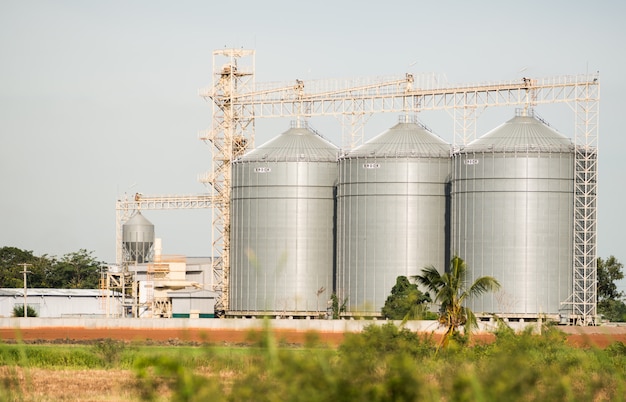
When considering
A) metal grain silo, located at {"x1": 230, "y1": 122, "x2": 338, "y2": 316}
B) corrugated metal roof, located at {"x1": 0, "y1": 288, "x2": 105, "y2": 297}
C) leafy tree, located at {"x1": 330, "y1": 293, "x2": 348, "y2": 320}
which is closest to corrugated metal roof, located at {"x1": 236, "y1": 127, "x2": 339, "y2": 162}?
metal grain silo, located at {"x1": 230, "y1": 122, "x2": 338, "y2": 316}

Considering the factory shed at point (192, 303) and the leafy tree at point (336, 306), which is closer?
the leafy tree at point (336, 306)

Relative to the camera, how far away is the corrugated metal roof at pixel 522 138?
97062 mm

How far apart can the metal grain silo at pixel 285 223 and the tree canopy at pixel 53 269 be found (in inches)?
2365

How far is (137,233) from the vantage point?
129250mm

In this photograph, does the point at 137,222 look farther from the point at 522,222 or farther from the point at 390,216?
the point at 522,222

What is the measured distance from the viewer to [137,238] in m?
129

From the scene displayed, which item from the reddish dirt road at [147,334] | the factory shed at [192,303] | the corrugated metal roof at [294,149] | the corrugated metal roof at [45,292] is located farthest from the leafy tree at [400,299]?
the corrugated metal roof at [45,292]

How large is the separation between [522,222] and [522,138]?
24.0 ft

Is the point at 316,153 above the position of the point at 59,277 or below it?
above

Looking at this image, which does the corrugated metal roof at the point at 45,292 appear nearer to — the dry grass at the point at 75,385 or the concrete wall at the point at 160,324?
the concrete wall at the point at 160,324

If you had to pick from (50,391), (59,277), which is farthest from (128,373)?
(59,277)

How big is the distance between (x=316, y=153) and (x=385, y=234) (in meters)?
12.2

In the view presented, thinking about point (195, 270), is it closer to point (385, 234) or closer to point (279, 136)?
point (279, 136)

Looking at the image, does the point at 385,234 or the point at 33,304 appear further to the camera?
the point at 33,304
